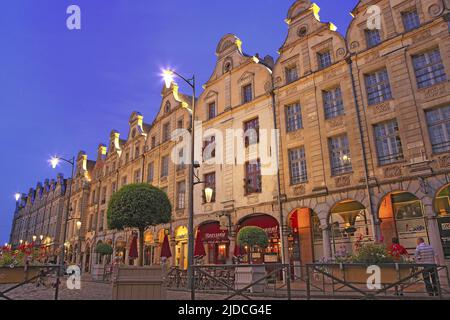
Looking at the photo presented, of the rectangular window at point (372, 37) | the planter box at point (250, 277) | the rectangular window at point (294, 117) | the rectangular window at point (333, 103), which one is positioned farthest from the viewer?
the rectangular window at point (294, 117)

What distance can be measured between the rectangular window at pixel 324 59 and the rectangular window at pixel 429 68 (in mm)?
4082

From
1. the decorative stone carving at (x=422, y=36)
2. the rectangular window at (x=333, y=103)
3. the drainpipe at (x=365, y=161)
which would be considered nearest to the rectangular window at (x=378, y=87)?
the drainpipe at (x=365, y=161)

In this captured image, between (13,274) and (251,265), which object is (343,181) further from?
(13,274)

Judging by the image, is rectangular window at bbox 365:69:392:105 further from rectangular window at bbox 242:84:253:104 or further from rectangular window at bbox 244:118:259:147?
rectangular window at bbox 242:84:253:104

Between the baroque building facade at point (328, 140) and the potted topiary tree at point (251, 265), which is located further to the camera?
the baroque building facade at point (328, 140)

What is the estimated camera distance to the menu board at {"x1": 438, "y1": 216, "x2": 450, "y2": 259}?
12211 millimetres

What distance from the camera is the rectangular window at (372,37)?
15.6 m

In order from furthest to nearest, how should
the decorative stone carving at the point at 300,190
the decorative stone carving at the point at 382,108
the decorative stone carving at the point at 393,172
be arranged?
the decorative stone carving at the point at 300,190
the decorative stone carving at the point at 382,108
the decorative stone carving at the point at 393,172

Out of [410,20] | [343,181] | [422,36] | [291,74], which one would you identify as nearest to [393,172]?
[343,181]

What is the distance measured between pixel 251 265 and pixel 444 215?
9013 mm

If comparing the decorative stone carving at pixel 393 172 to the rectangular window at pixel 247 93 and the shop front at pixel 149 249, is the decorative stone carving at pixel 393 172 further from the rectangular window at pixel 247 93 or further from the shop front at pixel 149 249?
the shop front at pixel 149 249

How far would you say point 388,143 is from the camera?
47.1 ft

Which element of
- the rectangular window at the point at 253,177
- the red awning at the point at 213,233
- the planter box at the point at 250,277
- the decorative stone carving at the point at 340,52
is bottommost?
the planter box at the point at 250,277
